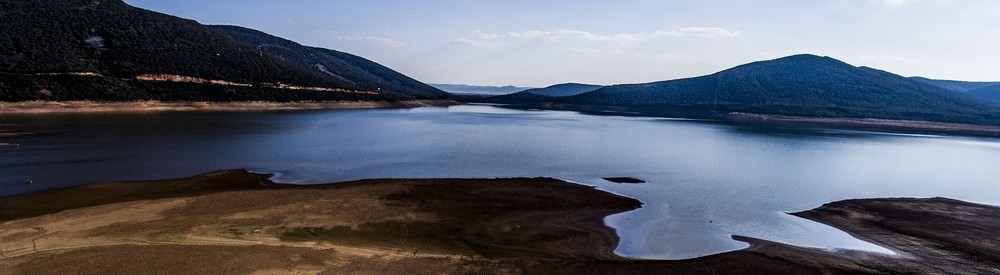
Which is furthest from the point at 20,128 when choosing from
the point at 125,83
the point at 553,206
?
the point at 553,206

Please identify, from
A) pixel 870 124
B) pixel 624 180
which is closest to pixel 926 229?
pixel 624 180

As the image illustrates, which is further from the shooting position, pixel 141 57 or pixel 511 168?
pixel 141 57

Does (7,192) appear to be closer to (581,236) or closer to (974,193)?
(581,236)

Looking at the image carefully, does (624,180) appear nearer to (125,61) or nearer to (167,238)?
(167,238)

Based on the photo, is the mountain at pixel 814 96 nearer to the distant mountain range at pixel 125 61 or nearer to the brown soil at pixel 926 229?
the brown soil at pixel 926 229

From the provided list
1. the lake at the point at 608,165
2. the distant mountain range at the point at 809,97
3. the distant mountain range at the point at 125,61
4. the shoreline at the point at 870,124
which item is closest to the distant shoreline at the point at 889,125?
the shoreline at the point at 870,124

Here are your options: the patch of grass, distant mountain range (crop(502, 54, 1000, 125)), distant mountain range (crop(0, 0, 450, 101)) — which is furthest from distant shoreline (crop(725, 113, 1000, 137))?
the patch of grass
